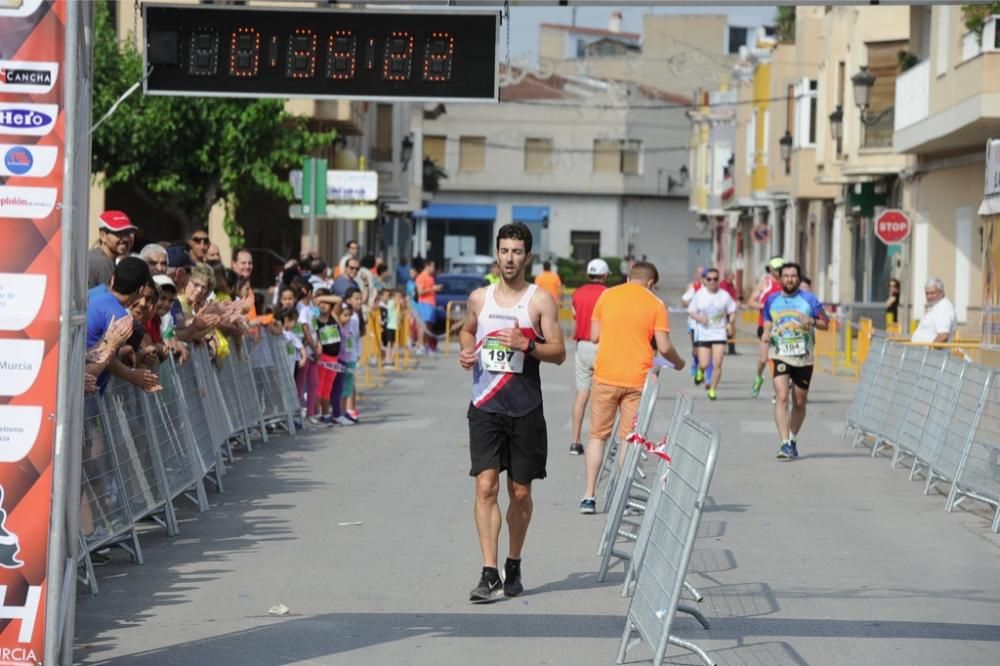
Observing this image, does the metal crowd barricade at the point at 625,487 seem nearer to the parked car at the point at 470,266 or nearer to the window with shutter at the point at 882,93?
the window with shutter at the point at 882,93

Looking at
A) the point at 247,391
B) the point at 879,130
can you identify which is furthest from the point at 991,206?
the point at 879,130

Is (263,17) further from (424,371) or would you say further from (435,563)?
(424,371)

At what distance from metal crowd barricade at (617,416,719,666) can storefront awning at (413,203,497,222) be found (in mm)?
79845

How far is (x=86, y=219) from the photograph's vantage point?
7.12 meters

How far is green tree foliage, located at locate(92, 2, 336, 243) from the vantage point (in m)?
32.2

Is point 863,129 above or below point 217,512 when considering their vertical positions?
above

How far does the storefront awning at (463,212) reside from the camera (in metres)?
87.8

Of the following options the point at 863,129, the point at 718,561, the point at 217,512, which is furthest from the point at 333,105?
the point at 718,561

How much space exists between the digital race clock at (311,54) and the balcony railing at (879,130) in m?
31.4

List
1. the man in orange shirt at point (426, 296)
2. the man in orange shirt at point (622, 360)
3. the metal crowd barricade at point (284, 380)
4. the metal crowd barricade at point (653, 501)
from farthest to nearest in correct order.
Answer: the man in orange shirt at point (426, 296) → the metal crowd barricade at point (284, 380) → the man in orange shirt at point (622, 360) → the metal crowd barricade at point (653, 501)

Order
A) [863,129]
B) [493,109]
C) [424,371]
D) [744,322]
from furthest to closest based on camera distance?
[493,109]
[744,322]
[863,129]
[424,371]

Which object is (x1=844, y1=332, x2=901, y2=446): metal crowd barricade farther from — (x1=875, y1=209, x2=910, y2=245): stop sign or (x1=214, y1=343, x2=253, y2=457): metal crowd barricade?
(x1=875, y1=209, x2=910, y2=245): stop sign

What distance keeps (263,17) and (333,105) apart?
26809mm

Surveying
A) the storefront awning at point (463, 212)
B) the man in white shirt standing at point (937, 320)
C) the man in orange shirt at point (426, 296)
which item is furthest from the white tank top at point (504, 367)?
the storefront awning at point (463, 212)
